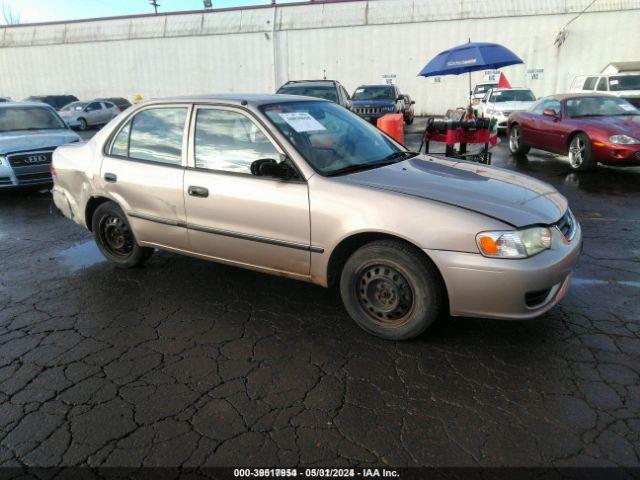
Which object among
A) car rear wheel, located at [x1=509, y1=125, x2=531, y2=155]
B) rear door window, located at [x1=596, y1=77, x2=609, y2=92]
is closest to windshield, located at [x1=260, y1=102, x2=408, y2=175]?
car rear wheel, located at [x1=509, y1=125, x2=531, y2=155]

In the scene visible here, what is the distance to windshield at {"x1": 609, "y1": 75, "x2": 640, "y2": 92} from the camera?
14.4 meters

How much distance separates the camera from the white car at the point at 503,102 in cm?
1488

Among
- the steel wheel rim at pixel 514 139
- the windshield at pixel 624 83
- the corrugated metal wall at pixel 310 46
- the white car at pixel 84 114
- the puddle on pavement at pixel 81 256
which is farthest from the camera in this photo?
the corrugated metal wall at pixel 310 46

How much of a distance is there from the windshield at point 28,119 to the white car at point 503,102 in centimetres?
1213

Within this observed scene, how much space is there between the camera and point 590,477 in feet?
6.72

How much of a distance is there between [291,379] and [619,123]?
26.9 feet

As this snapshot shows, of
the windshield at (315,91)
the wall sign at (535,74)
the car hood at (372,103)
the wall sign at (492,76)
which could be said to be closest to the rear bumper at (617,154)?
the windshield at (315,91)

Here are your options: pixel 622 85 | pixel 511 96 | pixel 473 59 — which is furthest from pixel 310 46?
pixel 473 59

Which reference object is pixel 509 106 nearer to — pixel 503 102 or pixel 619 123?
pixel 503 102

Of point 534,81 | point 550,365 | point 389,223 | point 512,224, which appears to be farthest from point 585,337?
point 534,81

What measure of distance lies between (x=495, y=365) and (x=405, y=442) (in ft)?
3.03

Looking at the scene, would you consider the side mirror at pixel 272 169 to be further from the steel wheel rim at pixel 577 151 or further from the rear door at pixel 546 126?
the rear door at pixel 546 126

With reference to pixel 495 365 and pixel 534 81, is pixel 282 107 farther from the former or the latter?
pixel 534 81

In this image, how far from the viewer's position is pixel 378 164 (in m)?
3.62
